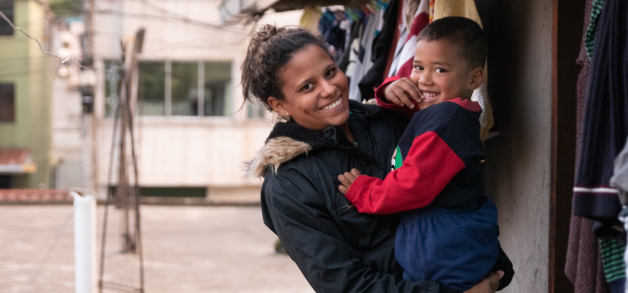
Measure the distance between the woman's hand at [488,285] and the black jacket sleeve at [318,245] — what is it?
0.09m

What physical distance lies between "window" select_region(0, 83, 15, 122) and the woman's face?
19.9m

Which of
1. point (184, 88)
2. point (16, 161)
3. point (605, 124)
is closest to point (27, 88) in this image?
point (16, 161)

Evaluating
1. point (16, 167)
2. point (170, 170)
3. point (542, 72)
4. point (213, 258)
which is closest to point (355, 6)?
point (542, 72)

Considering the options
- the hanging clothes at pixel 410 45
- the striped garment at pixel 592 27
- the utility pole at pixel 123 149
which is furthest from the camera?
the utility pole at pixel 123 149

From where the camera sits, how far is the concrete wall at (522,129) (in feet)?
7.12

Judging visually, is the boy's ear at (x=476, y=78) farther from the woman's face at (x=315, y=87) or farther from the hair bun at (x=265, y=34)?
the hair bun at (x=265, y=34)

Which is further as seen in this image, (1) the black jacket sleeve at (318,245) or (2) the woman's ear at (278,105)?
(2) the woman's ear at (278,105)

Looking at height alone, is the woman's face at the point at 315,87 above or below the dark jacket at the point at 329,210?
above

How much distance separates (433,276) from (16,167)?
18.4 meters

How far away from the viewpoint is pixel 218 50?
1537cm

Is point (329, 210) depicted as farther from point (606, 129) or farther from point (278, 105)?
point (606, 129)

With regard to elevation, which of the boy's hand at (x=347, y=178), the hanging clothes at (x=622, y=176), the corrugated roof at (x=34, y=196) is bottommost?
the corrugated roof at (x=34, y=196)

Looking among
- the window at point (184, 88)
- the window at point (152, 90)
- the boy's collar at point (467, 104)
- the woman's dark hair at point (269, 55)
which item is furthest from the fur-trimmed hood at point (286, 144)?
the window at point (152, 90)

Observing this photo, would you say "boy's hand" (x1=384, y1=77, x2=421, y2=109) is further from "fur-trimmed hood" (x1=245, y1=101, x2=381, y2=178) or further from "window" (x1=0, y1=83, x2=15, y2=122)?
"window" (x1=0, y1=83, x2=15, y2=122)
